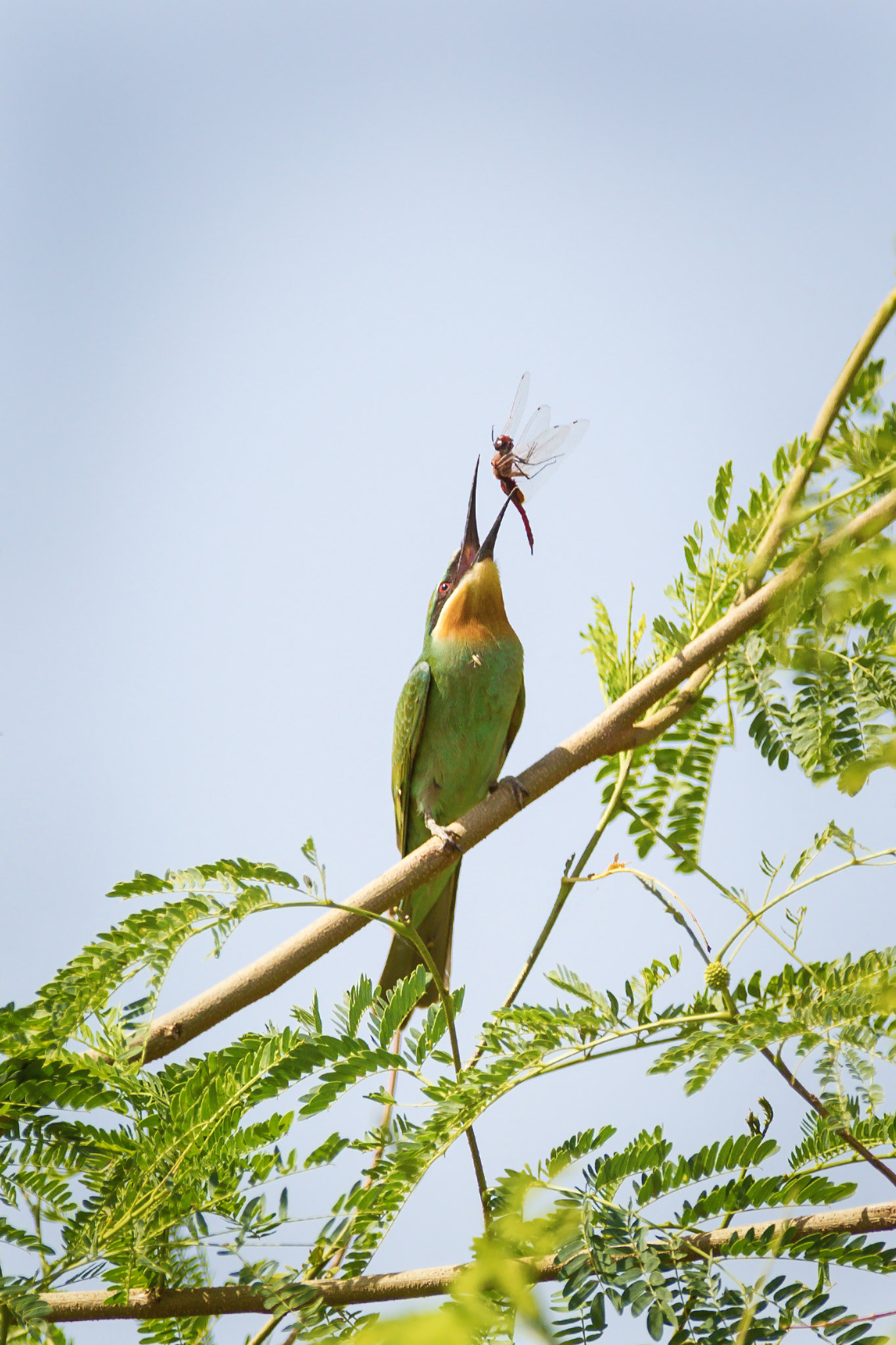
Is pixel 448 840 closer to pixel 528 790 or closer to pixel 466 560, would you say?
pixel 528 790

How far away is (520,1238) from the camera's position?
1522mm

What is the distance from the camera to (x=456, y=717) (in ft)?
17.2

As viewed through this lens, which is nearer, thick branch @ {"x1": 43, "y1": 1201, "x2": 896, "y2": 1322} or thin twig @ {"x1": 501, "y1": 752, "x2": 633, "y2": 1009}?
thick branch @ {"x1": 43, "y1": 1201, "x2": 896, "y2": 1322}

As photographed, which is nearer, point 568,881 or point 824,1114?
point 824,1114

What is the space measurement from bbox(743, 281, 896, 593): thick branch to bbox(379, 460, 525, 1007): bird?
2650 mm

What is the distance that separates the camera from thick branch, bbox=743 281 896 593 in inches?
88.0

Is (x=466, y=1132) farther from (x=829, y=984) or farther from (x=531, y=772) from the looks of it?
(x=531, y=772)

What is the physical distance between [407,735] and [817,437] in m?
3.20

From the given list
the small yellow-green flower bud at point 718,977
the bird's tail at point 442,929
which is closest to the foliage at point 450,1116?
the small yellow-green flower bud at point 718,977

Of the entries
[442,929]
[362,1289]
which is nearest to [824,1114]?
[362,1289]

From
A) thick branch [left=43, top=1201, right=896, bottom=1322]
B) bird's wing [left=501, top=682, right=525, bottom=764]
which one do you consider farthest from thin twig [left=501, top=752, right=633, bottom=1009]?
bird's wing [left=501, top=682, right=525, bottom=764]

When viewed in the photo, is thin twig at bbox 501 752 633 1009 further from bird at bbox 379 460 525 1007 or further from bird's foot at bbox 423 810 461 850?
bird at bbox 379 460 525 1007

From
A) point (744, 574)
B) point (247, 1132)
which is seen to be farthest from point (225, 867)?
point (744, 574)

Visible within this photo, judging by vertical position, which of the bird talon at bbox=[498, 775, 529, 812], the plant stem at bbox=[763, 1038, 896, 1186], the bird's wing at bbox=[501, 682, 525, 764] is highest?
the bird's wing at bbox=[501, 682, 525, 764]
